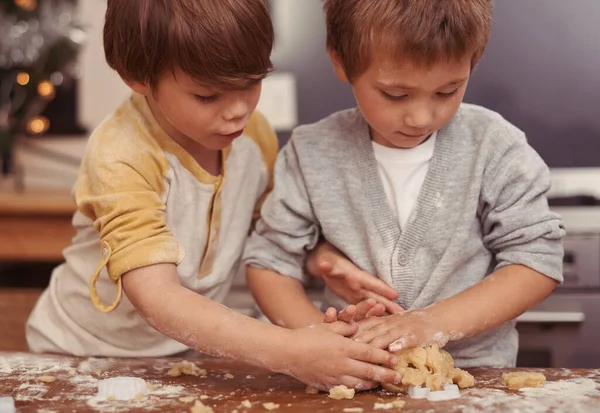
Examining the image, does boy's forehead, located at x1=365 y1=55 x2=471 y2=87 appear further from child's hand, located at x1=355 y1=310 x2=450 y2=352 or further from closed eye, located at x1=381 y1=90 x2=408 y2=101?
child's hand, located at x1=355 y1=310 x2=450 y2=352

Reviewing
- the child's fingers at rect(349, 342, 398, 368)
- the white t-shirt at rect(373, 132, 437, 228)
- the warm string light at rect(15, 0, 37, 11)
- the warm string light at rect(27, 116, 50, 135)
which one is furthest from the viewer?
the warm string light at rect(27, 116, 50, 135)

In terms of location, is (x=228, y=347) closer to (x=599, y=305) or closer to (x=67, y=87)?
(x=599, y=305)

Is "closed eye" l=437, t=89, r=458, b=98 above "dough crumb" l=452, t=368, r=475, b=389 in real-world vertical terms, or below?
above

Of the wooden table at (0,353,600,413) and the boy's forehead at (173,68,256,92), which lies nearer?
the wooden table at (0,353,600,413)

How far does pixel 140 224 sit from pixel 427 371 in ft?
1.38

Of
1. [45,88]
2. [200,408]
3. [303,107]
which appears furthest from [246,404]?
[45,88]

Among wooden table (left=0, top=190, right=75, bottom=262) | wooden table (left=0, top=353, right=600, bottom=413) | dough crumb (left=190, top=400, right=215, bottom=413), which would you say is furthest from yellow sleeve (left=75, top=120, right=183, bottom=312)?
wooden table (left=0, top=190, right=75, bottom=262)

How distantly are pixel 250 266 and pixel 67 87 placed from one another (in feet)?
5.86

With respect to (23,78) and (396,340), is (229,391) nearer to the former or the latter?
(396,340)

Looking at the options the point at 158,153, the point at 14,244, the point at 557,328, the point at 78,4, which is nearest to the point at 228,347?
the point at 158,153

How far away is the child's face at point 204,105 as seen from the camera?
111cm

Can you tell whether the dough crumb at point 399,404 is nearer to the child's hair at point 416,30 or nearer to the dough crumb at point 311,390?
the dough crumb at point 311,390

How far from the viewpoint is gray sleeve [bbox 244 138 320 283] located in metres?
1.23

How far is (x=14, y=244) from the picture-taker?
2346mm
